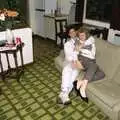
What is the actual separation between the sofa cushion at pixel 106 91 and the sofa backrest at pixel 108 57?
20 centimetres

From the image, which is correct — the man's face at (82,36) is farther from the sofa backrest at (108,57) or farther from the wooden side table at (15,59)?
the wooden side table at (15,59)

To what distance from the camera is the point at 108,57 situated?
2936 millimetres

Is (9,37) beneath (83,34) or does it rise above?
beneath

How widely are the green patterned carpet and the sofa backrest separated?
0.58 m

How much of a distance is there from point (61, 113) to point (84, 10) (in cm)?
328

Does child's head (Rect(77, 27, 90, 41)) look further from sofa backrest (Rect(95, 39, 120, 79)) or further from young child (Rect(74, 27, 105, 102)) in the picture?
sofa backrest (Rect(95, 39, 120, 79))

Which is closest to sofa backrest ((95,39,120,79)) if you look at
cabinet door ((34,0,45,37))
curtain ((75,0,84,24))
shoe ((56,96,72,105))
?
shoe ((56,96,72,105))

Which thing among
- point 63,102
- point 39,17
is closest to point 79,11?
point 39,17

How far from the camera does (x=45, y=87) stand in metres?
3.39

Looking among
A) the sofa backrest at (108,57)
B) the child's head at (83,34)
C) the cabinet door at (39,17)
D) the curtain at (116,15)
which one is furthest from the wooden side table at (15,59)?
the cabinet door at (39,17)

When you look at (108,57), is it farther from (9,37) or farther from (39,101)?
(9,37)

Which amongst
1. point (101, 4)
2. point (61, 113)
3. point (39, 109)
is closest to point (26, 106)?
point (39, 109)

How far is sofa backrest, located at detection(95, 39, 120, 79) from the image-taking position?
284cm

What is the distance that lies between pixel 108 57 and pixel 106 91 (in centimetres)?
63
